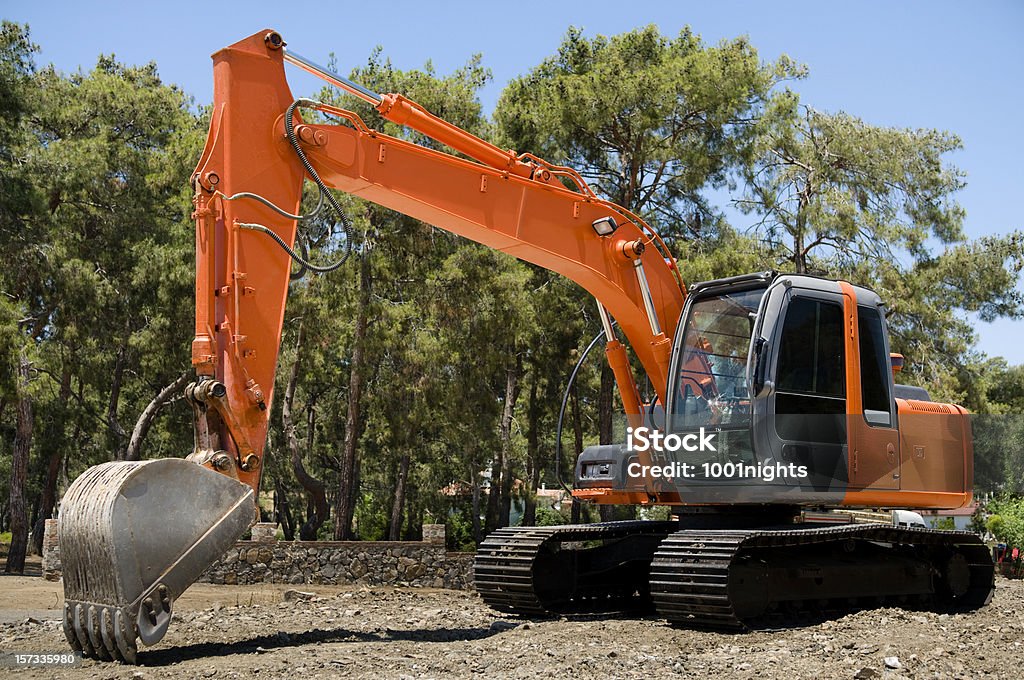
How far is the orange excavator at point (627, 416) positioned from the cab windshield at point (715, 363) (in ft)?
0.06

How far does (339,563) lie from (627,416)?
751cm

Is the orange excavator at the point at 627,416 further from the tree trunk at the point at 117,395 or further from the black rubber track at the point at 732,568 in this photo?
the tree trunk at the point at 117,395

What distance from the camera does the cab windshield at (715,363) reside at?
27.5 ft

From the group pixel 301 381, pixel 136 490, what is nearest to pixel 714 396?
pixel 136 490

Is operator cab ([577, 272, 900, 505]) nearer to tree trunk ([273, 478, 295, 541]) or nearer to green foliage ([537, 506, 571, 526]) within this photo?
tree trunk ([273, 478, 295, 541])

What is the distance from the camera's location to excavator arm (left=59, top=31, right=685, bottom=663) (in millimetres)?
6168

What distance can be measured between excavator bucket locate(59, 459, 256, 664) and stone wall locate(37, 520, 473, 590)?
8.98 m

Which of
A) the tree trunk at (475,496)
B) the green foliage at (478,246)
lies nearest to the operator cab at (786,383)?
the green foliage at (478,246)

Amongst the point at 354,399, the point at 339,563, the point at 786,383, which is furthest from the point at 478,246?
the point at 786,383

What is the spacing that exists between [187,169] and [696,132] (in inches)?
394

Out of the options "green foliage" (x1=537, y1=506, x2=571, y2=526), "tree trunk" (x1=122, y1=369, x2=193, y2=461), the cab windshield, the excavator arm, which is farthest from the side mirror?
"green foliage" (x1=537, y1=506, x2=571, y2=526)

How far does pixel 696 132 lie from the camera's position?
19.8m

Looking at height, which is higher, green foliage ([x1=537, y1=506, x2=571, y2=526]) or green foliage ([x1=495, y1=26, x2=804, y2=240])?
green foliage ([x1=495, y1=26, x2=804, y2=240])

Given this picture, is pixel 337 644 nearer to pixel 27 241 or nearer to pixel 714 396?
pixel 714 396
